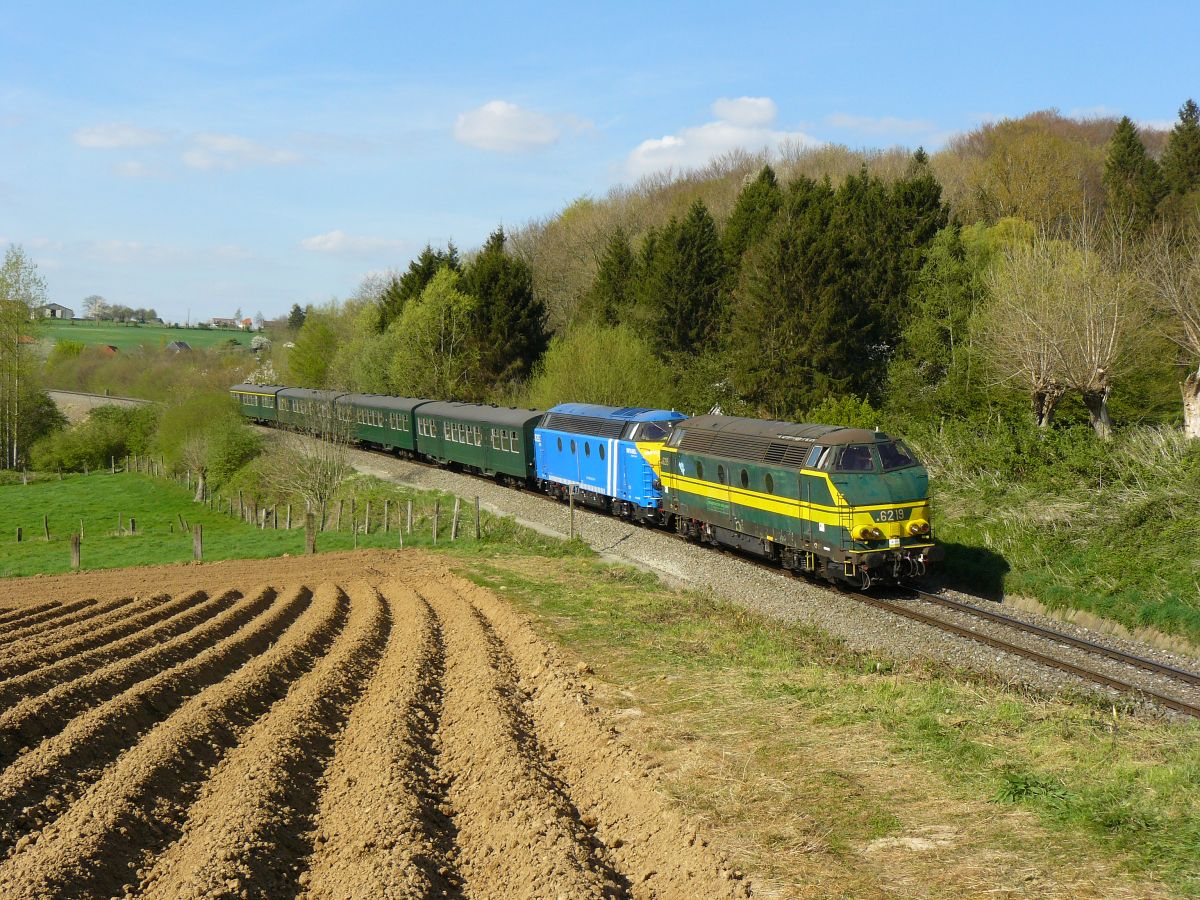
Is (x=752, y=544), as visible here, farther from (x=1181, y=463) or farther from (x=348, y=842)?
(x=348, y=842)

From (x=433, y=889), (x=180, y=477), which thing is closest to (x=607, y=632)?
(x=433, y=889)

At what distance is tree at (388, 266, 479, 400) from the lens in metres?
67.3

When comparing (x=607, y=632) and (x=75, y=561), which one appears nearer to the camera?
(x=607, y=632)

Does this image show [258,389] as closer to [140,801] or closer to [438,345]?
Answer: [438,345]

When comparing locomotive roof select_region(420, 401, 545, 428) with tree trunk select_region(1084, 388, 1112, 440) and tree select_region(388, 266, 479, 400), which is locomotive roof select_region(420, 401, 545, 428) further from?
tree trunk select_region(1084, 388, 1112, 440)

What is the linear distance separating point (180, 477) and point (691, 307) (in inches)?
1318

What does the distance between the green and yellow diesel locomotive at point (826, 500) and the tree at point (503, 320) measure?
43886mm

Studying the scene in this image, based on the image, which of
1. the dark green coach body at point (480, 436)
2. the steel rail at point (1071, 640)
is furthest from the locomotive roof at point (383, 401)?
the steel rail at point (1071, 640)

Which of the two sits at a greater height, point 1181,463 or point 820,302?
point 820,302

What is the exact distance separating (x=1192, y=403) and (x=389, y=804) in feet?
85.5

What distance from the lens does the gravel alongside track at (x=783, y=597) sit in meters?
16.3

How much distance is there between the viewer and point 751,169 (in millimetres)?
103625

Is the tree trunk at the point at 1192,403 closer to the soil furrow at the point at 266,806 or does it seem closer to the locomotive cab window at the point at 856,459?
the locomotive cab window at the point at 856,459

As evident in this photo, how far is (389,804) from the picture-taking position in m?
9.49
